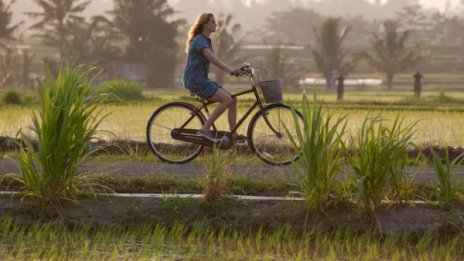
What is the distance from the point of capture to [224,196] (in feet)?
23.8

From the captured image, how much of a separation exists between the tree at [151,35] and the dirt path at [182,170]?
4856cm

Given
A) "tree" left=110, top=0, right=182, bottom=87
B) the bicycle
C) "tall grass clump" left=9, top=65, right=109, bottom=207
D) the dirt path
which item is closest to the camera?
"tall grass clump" left=9, top=65, right=109, bottom=207

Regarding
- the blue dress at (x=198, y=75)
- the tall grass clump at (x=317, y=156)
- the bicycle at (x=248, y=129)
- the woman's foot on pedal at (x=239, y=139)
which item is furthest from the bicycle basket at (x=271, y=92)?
the tall grass clump at (x=317, y=156)

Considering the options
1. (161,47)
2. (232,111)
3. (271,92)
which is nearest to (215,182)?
(271,92)

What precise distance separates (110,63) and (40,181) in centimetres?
5511

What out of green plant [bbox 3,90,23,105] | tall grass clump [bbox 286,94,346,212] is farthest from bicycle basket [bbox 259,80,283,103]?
green plant [bbox 3,90,23,105]

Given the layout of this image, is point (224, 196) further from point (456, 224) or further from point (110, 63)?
point (110, 63)

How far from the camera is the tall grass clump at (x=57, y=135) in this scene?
22.6ft

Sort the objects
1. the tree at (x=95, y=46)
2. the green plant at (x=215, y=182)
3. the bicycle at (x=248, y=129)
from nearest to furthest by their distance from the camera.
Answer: the green plant at (x=215, y=182) < the bicycle at (x=248, y=129) < the tree at (x=95, y=46)

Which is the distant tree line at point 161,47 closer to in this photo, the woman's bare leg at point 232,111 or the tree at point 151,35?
the tree at point 151,35

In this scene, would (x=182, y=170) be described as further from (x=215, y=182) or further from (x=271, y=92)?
(x=215, y=182)

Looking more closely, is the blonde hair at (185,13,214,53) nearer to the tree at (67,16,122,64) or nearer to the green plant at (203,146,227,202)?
the green plant at (203,146,227,202)

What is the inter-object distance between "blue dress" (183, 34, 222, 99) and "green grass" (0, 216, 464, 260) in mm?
2899

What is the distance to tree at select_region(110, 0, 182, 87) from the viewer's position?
192ft
